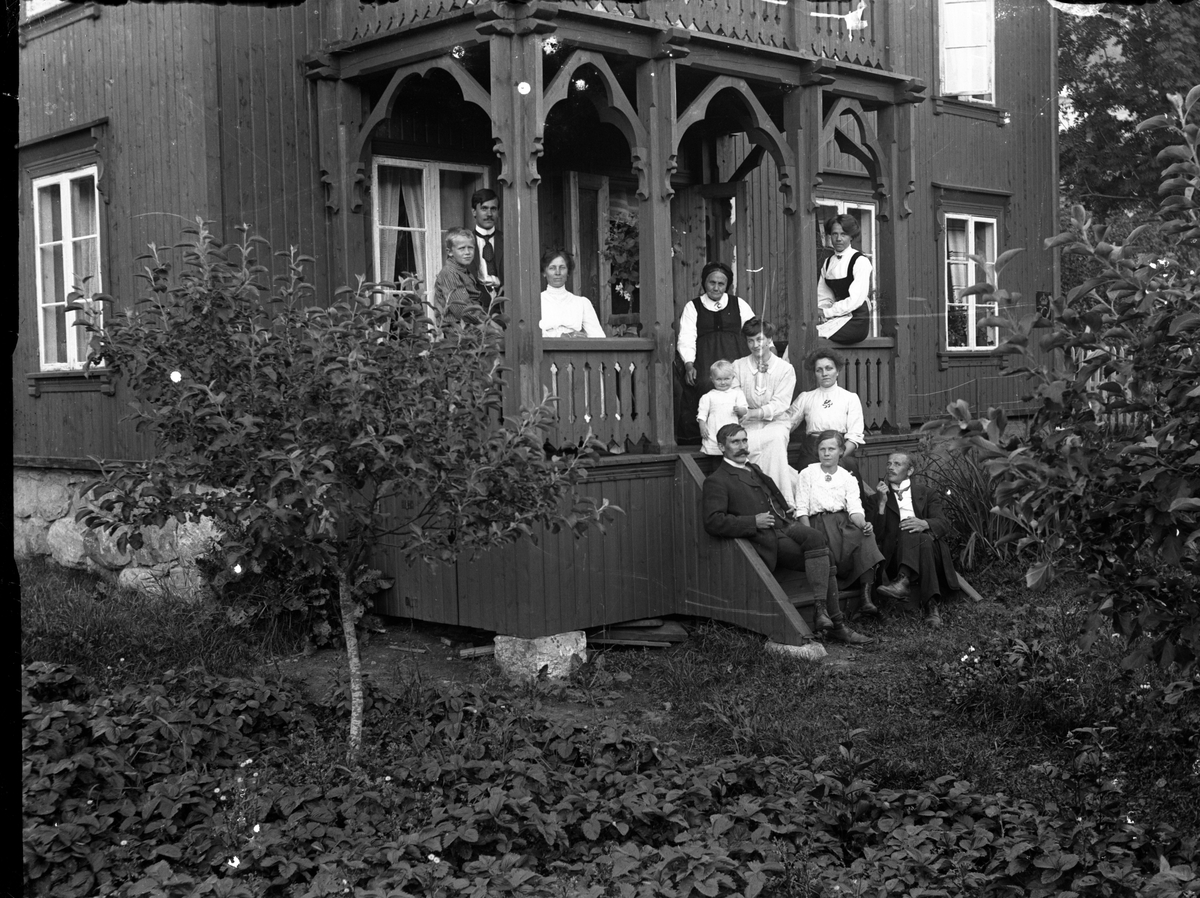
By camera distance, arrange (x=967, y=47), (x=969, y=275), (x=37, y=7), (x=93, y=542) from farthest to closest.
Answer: (x=969, y=275) → (x=967, y=47) → (x=37, y=7) → (x=93, y=542)

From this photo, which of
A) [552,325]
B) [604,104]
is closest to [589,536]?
[552,325]

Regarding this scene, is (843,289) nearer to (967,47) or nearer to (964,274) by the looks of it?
(964,274)

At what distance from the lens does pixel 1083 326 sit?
4.03 meters

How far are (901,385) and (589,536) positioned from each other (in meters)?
3.77

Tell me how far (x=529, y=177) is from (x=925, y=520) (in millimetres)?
3990

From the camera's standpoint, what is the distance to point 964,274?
15219mm

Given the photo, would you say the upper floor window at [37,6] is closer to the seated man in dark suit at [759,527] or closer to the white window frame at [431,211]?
the white window frame at [431,211]

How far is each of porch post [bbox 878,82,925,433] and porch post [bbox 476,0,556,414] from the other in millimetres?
3893

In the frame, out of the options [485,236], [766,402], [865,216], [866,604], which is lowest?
[866,604]

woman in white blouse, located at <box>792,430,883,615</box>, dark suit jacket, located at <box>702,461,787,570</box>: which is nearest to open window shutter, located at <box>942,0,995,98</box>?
woman in white blouse, located at <box>792,430,883,615</box>

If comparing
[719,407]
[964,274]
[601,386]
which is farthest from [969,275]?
[601,386]

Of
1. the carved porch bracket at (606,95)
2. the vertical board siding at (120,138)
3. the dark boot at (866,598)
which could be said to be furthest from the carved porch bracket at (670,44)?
the dark boot at (866,598)

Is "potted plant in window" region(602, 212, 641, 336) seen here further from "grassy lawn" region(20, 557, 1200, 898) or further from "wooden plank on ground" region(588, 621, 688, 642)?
"grassy lawn" region(20, 557, 1200, 898)

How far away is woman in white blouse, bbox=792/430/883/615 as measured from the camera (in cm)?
937
